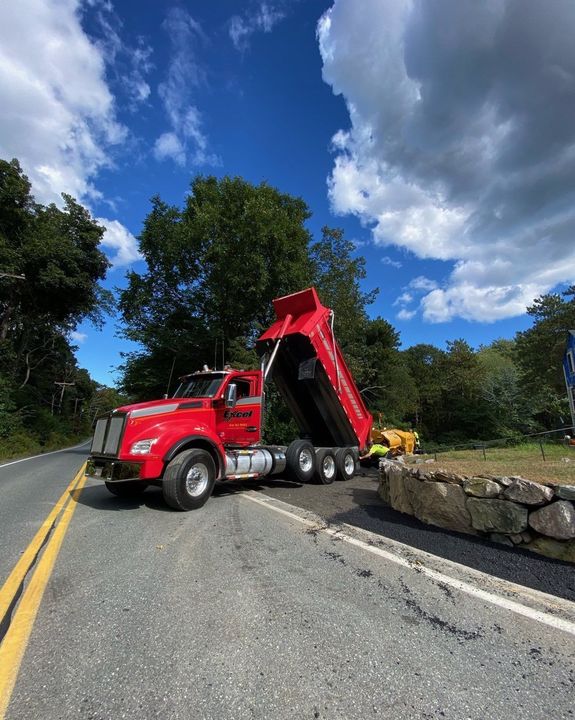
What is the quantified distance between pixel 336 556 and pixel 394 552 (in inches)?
26.6

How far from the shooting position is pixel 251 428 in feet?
28.2

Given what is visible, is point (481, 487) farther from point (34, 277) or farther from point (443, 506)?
point (34, 277)

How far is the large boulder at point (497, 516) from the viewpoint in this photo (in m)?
4.15

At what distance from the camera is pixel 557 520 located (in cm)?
382

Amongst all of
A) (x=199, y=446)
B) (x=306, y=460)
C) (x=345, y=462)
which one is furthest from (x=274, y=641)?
(x=345, y=462)

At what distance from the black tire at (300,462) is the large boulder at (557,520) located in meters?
5.45

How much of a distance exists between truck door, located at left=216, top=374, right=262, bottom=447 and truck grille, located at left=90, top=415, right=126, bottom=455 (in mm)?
2199

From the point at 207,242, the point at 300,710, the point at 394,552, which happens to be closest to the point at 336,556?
the point at 394,552

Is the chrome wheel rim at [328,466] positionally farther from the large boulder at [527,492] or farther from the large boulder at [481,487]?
the large boulder at [527,492]

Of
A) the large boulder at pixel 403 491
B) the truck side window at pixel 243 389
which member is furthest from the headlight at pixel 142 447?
the large boulder at pixel 403 491

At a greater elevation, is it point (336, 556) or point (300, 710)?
point (336, 556)

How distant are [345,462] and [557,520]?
6635 mm

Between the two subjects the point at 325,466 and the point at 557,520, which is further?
the point at 325,466

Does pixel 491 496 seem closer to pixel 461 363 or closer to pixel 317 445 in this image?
pixel 317 445
